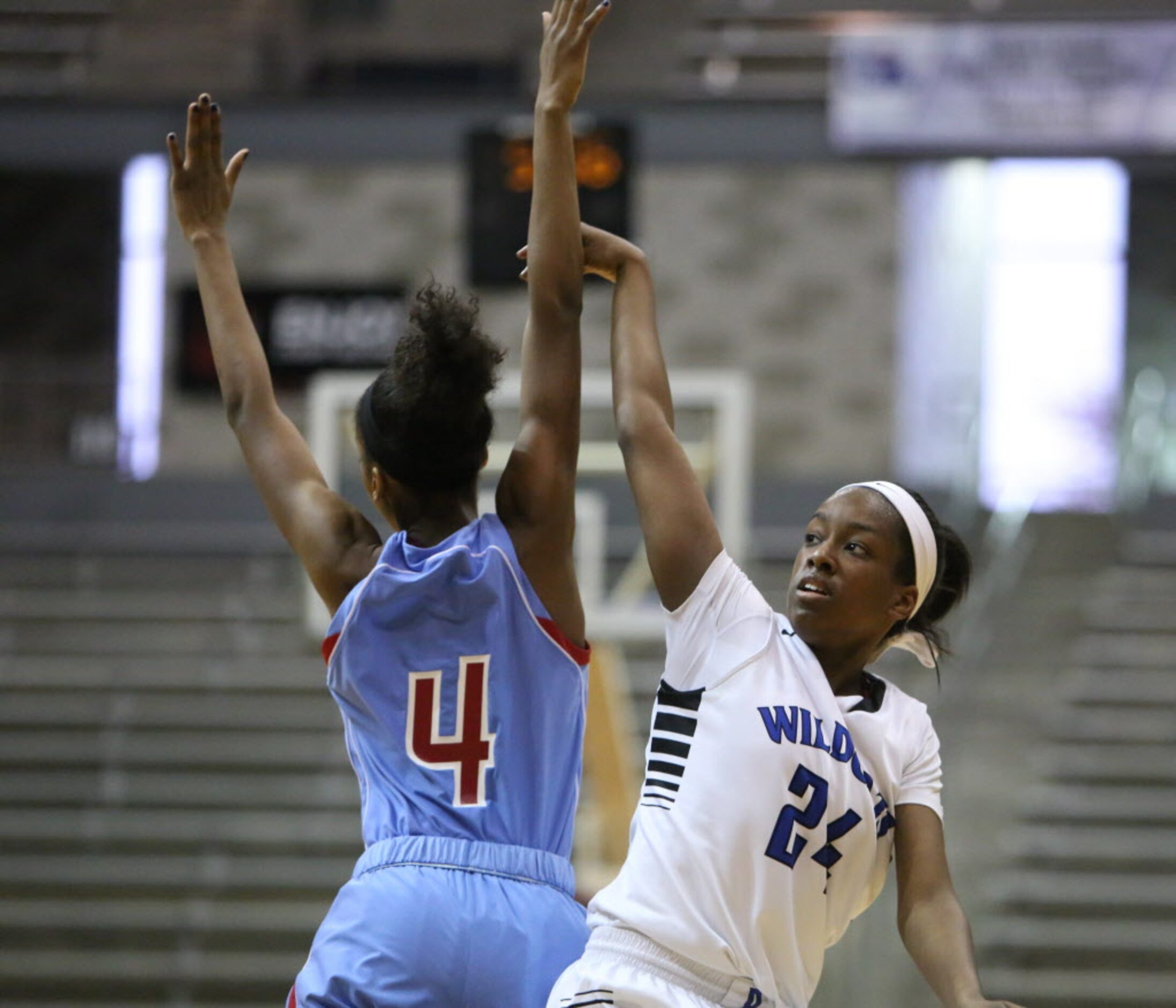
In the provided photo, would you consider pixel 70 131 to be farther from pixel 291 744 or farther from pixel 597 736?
pixel 597 736

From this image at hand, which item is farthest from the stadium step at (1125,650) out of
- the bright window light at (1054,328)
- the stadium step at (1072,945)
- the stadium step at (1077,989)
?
the bright window light at (1054,328)

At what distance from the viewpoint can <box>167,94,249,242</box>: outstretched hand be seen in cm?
294

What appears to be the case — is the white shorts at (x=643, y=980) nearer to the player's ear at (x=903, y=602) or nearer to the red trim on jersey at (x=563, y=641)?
the red trim on jersey at (x=563, y=641)

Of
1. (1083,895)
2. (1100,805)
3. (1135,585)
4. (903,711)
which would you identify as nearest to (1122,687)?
(1100,805)

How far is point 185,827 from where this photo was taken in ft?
35.1

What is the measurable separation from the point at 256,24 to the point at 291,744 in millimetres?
6761

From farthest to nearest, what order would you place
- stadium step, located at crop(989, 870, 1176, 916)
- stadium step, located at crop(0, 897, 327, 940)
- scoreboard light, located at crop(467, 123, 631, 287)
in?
stadium step, located at crop(0, 897, 327, 940)
stadium step, located at crop(989, 870, 1176, 916)
scoreboard light, located at crop(467, 123, 631, 287)

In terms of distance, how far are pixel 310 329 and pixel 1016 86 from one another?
621 cm

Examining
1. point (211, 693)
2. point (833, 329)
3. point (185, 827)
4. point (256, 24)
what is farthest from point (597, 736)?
point (256, 24)

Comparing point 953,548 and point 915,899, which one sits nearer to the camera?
point 915,899

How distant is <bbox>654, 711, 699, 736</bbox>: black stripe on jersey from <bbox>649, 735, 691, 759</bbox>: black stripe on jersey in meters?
0.01

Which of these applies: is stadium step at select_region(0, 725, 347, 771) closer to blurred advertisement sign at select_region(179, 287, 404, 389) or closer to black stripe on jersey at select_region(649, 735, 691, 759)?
blurred advertisement sign at select_region(179, 287, 404, 389)

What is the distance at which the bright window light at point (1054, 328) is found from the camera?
51.3 ft

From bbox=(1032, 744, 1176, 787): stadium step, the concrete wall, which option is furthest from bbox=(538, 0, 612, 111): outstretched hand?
the concrete wall
